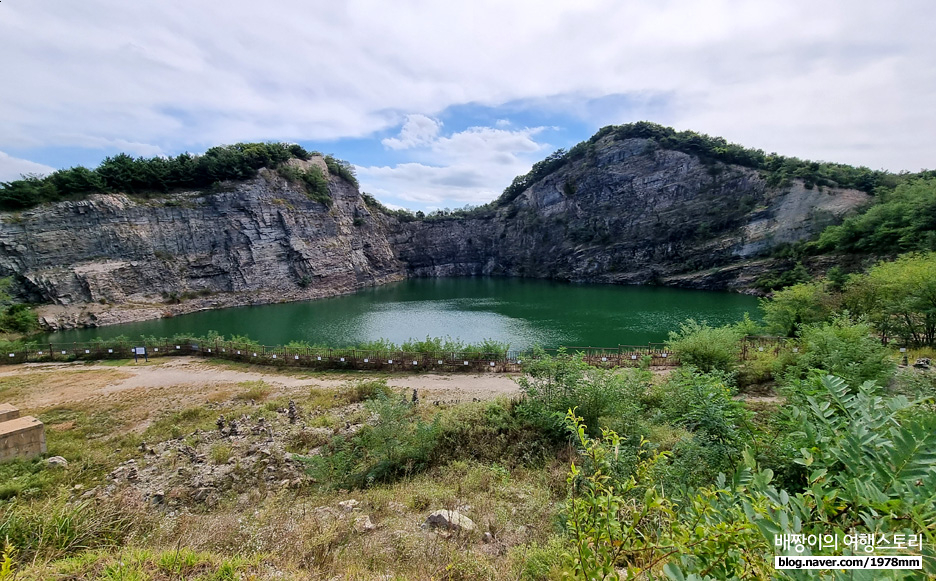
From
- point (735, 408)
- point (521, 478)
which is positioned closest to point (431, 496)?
point (521, 478)

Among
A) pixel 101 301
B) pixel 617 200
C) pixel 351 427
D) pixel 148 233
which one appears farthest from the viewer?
pixel 617 200

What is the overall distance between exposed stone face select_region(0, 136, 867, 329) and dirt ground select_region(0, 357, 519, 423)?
24.5m

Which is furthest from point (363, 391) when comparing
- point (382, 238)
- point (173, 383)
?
point (382, 238)

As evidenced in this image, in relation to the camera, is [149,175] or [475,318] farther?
[149,175]

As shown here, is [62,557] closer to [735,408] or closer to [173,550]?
[173,550]

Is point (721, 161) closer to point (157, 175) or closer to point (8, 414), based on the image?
point (8, 414)

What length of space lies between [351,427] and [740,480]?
1081 cm

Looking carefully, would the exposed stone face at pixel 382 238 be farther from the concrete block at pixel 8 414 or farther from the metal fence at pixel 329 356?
the concrete block at pixel 8 414

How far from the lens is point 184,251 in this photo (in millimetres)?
48344

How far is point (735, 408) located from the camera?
4.11 m

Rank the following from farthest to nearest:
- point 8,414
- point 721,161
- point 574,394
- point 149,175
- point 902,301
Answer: point 721,161 → point 149,175 → point 902,301 → point 8,414 → point 574,394

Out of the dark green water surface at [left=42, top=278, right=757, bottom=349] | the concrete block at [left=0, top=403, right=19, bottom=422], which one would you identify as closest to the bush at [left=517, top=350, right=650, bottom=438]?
the concrete block at [left=0, top=403, right=19, bottom=422]


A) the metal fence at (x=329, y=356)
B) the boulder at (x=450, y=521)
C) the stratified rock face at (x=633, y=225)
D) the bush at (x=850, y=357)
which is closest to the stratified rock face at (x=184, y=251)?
the metal fence at (x=329, y=356)

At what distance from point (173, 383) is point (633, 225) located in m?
70.0
